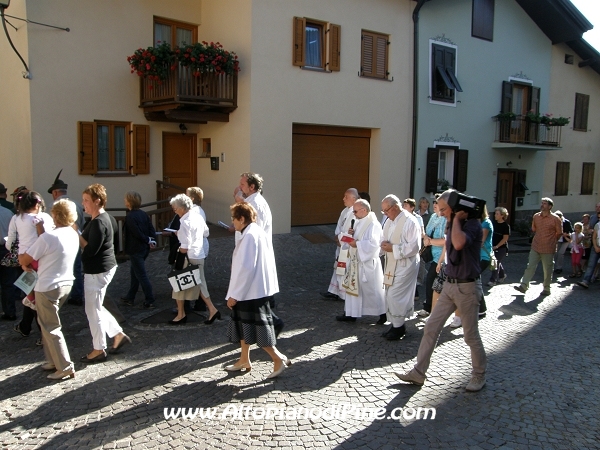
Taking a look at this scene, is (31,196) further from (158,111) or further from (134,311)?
(158,111)

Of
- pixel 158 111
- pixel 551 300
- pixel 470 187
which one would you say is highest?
pixel 158 111

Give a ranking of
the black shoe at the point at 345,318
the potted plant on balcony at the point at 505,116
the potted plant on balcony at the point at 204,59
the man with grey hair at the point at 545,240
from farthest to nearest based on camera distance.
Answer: the potted plant on balcony at the point at 505,116 → the potted plant on balcony at the point at 204,59 → the man with grey hair at the point at 545,240 → the black shoe at the point at 345,318

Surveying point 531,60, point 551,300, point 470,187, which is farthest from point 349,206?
point 531,60

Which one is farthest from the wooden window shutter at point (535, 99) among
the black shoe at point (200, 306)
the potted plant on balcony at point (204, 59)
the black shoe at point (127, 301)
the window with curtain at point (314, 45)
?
the black shoe at point (127, 301)

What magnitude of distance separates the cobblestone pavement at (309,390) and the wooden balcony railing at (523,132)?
12.4 metres

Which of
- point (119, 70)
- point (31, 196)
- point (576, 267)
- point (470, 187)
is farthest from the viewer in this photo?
point (470, 187)

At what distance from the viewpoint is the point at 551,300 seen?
9.27 metres

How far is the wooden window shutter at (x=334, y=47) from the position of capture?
1380cm

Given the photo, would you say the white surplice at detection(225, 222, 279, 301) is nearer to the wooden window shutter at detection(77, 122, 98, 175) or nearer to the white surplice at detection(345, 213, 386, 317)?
the white surplice at detection(345, 213, 386, 317)

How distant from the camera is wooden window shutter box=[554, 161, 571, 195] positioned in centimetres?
2156

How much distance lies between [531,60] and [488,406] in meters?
18.0

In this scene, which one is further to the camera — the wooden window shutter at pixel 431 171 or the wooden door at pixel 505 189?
the wooden door at pixel 505 189

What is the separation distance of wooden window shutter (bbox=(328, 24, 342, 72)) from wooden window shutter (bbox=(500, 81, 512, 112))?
752 cm

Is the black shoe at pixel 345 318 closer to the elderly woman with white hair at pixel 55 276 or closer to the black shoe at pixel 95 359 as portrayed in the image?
the black shoe at pixel 95 359
